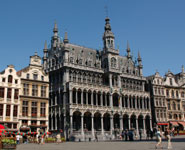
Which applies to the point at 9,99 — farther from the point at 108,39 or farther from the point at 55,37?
the point at 108,39

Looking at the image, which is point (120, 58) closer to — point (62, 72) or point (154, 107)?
point (154, 107)

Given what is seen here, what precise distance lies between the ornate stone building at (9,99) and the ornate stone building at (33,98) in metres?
1.06

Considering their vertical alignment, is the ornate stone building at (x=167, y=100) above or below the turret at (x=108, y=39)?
below

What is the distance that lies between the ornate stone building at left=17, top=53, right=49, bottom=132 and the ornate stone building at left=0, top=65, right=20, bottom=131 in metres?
1.06

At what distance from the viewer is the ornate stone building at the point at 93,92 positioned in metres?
55.2

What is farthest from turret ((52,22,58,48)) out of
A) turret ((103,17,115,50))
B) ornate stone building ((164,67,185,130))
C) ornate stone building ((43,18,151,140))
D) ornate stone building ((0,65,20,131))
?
ornate stone building ((164,67,185,130))

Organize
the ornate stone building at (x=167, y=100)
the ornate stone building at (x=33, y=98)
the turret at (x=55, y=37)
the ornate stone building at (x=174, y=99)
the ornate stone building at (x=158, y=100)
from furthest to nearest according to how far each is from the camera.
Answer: the ornate stone building at (x=174, y=99)
the ornate stone building at (x=167, y=100)
the ornate stone building at (x=158, y=100)
the turret at (x=55, y=37)
the ornate stone building at (x=33, y=98)

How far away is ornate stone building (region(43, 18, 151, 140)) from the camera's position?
55.2 metres

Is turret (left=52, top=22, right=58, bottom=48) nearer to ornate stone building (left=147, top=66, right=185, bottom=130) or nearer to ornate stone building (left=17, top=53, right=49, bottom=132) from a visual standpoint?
ornate stone building (left=17, top=53, right=49, bottom=132)

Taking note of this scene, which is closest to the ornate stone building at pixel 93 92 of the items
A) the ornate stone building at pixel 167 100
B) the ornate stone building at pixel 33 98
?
the ornate stone building at pixel 167 100

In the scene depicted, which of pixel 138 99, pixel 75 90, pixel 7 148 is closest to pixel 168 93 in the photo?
pixel 138 99

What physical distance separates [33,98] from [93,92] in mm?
14057

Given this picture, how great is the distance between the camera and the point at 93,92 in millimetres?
58406

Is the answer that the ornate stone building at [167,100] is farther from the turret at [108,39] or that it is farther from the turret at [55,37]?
the turret at [55,37]
